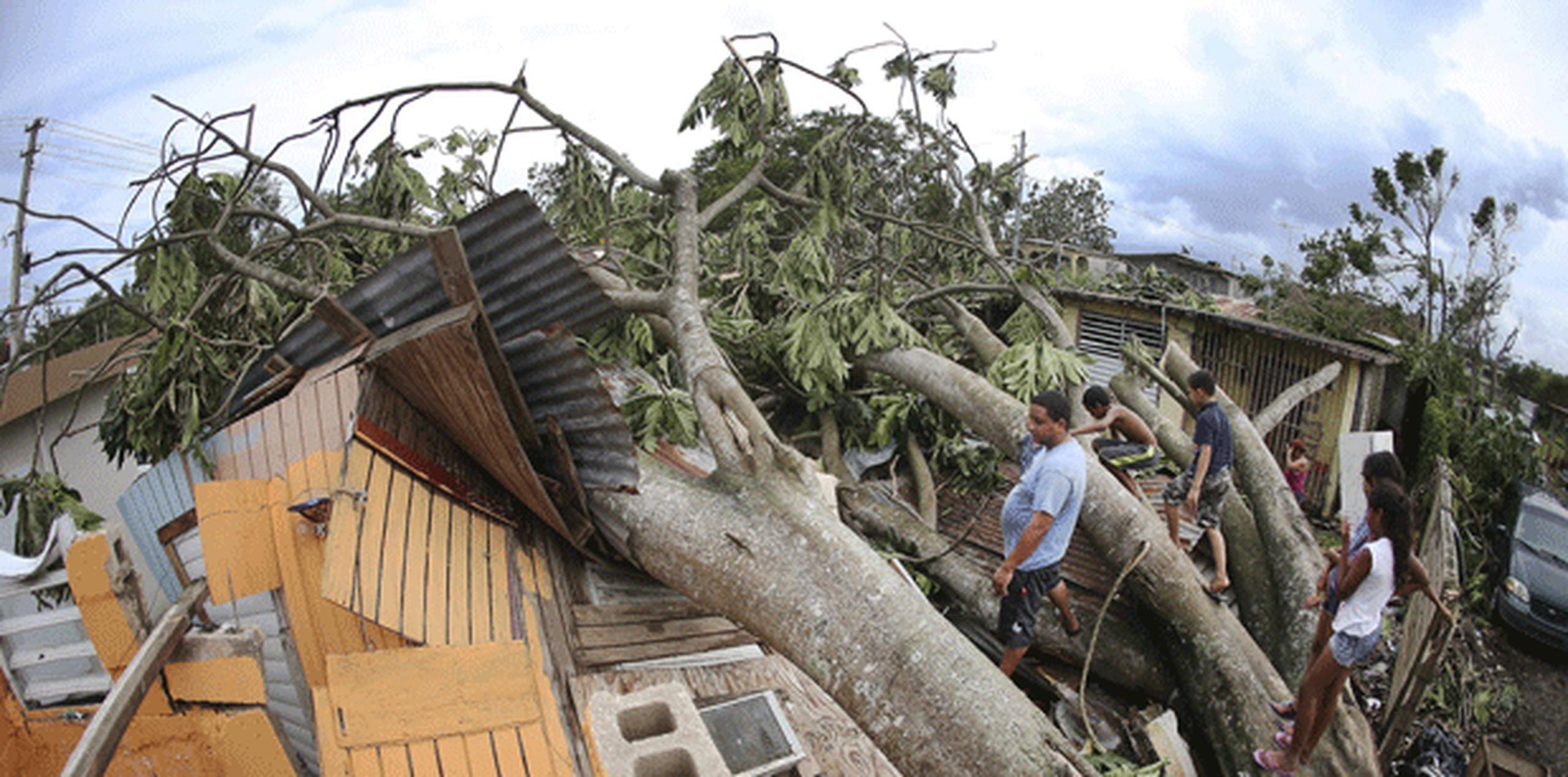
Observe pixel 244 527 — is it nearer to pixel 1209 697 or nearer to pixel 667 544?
pixel 667 544

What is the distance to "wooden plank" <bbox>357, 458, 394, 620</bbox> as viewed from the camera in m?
2.85

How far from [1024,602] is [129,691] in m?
3.26

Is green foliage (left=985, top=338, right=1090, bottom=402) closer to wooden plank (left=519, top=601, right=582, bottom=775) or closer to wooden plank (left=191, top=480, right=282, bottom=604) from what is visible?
wooden plank (left=519, top=601, right=582, bottom=775)

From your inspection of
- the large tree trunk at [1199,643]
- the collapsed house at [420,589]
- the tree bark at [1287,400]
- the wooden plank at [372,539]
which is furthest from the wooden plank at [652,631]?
the tree bark at [1287,400]

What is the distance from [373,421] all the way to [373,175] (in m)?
2.10

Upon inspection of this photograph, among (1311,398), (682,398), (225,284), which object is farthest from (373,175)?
(1311,398)

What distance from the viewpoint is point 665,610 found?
4.07 meters

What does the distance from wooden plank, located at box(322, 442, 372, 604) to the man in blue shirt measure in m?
2.52

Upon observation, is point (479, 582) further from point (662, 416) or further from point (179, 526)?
point (662, 416)

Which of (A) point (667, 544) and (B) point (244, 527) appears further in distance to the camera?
(A) point (667, 544)

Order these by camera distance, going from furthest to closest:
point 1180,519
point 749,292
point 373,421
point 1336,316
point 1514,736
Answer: point 1336,316 < point 749,292 < point 1514,736 < point 1180,519 < point 373,421

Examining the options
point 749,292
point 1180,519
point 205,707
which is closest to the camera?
point 205,707

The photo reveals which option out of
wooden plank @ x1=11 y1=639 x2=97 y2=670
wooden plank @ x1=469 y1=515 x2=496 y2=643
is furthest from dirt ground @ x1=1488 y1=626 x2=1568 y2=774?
A: wooden plank @ x1=11 y1=639 x2=97 y2=670

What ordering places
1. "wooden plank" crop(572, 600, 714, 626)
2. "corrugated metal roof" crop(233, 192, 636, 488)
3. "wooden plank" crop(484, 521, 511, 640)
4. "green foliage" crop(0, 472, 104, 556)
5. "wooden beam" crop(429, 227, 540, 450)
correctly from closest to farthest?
"wooden plank" crop(484, 521, 511, 640), "wooden beam" crop(429, 227, 540, 450), "corrugated metal roof" crop(233, 192, 636, 488), "wooden plank" crop(572, 600, 714, 626), "green foliage" crop(0, 472, 104, 556)
